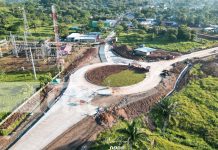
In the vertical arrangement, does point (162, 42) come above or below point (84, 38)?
below

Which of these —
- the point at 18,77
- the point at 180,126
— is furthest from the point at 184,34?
the point at 18,77

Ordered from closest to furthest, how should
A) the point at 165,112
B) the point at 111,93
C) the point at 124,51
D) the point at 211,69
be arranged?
the point at 165,112, the point at 111,93, the point at 211,69, the point at 124,51

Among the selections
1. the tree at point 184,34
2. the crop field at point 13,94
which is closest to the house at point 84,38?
the tree at point 184,34

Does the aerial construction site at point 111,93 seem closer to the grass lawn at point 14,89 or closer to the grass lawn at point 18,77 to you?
the grass lawn at point 18,77

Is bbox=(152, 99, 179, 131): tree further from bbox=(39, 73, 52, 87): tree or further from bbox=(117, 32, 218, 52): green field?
bbox=(117, 32, 218, 52): green field

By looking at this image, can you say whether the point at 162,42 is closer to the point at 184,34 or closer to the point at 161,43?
the point at 161,43

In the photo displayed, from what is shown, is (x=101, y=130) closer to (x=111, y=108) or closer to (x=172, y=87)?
(x=111, y=108)

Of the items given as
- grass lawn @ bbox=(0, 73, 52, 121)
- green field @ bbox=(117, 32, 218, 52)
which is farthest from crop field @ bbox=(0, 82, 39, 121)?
green field @ bbox=(117, 32, 218, 52)
